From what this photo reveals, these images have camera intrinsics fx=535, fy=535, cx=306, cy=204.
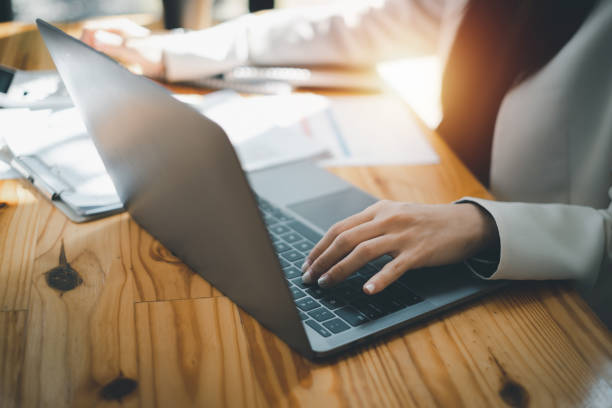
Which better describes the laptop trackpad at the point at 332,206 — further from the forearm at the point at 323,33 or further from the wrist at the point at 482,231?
the forearm at the point at 323,33

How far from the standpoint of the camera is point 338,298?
1.85ft

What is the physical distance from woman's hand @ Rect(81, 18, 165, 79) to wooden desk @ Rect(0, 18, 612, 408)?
A: 0.58 m

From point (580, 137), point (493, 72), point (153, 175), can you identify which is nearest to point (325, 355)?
point (153, 175)

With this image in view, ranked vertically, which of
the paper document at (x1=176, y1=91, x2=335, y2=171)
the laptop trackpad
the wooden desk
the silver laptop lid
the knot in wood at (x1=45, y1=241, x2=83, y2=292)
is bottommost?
the paper document at (x1=176, y1=91, x2=335, y2=171)

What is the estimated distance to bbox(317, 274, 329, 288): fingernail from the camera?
1.88 ft

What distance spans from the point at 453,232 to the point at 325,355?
234 mm

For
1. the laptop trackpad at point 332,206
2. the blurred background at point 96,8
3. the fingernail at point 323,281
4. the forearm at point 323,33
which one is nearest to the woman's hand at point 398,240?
the fingernail at point 323,281

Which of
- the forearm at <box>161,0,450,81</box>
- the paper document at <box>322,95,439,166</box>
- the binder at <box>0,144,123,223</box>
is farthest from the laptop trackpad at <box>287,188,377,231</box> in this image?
the forearm at <box>161,0,450,81</box>

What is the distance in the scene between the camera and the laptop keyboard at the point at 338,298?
0.53 m

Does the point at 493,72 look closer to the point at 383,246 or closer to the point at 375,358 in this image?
the point at 383,246

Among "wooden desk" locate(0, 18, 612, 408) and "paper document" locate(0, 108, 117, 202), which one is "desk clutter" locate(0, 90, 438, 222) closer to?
"paper document" locate(0, 108, 117, 202)

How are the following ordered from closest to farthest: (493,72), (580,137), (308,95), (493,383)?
(493,383)
(580,137)
(493,72)
(308,95)

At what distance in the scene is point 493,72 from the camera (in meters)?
1.01

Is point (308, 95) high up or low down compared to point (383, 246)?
down
